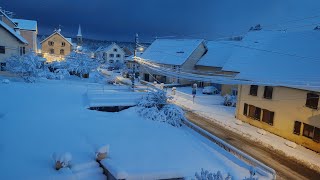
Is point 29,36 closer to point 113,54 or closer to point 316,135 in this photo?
point 113,54

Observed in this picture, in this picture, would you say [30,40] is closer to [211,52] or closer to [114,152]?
[211,52]

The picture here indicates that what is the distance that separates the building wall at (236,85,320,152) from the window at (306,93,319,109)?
220 millimetres

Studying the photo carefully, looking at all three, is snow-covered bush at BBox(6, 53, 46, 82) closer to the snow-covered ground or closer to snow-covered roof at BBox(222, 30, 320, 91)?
the snow-covered ground

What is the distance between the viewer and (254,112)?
76.9 ft

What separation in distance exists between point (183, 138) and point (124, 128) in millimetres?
3597

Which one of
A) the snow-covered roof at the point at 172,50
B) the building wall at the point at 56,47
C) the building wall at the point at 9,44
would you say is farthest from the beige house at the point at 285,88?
the building wall at the point at 56,47

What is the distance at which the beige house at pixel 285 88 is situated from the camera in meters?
18.5

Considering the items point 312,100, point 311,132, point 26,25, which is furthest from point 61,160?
point 26,25

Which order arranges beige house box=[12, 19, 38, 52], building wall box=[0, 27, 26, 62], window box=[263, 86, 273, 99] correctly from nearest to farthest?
1. window box=[263, 86, 273, 99]
2. building wall box=[0, 27, 26, 62]
3. beige house box=[12, 19, 38, 52]

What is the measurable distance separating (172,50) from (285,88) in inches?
1153

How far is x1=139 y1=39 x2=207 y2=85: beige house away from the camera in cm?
4338

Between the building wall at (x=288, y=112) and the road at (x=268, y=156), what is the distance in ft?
9.79

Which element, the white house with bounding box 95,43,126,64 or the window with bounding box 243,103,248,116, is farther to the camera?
the white house with bounding box 95,43,126,64

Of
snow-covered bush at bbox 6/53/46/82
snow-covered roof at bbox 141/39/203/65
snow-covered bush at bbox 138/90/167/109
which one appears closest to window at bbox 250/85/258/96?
snow-covered bush at bbox 138/90/167/109
